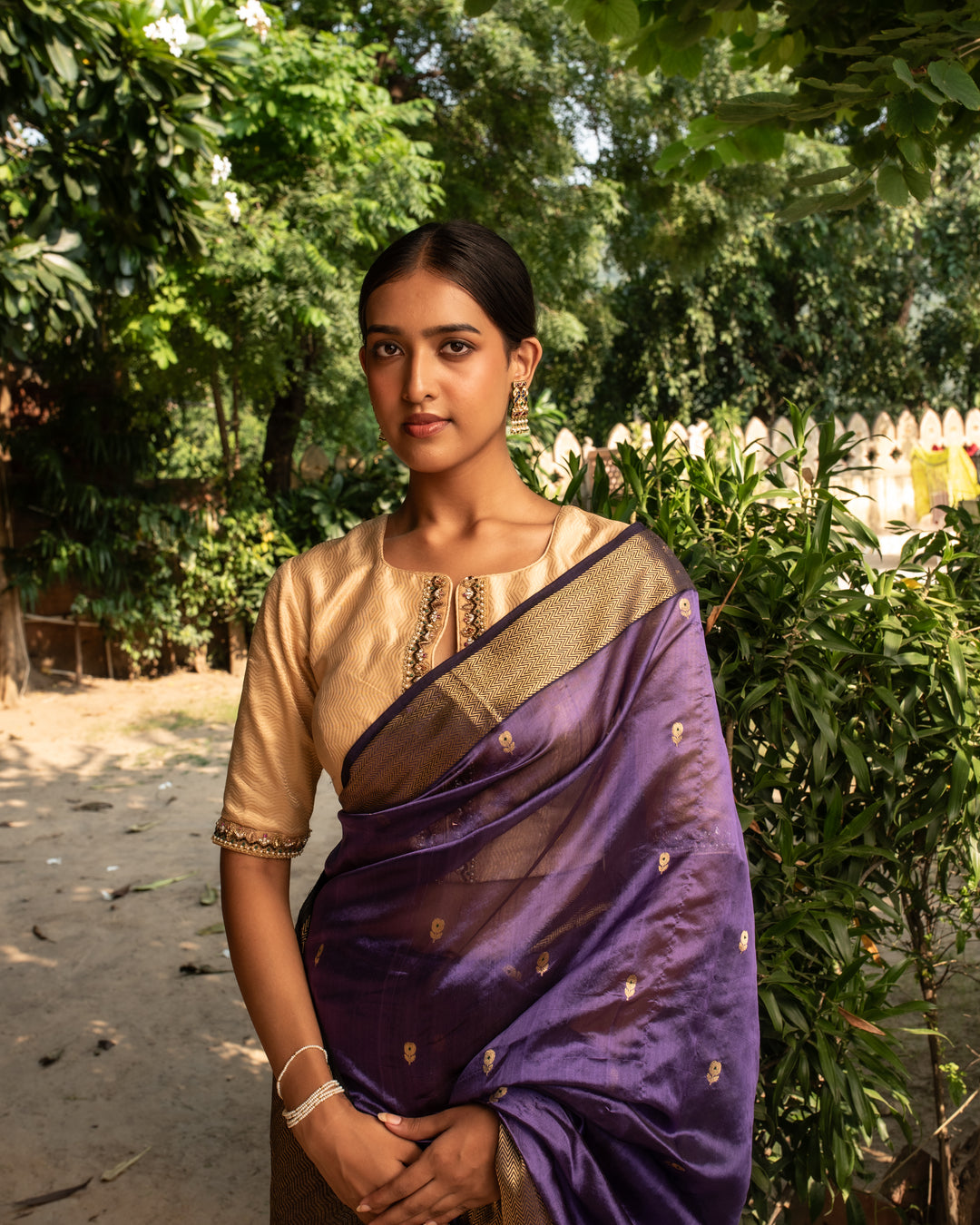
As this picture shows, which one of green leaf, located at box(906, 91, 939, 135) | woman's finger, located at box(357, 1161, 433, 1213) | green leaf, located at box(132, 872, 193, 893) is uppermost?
green leaf, located at box(906, 91, 939, 135)

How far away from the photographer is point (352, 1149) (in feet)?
4.38

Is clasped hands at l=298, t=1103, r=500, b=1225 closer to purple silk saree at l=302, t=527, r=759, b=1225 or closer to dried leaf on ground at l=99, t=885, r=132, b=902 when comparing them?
purple silk saree at l=302, t=527, r=759, b=1225

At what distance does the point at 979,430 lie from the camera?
11516 mm

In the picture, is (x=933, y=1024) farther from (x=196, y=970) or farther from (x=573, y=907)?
(x=196, y=970)

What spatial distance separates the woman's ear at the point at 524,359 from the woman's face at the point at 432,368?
0.06 metres

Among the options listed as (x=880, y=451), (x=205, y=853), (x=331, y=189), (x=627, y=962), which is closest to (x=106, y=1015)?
(x=205, y=853)

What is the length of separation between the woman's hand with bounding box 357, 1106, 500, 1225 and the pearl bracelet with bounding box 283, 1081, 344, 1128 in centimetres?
14

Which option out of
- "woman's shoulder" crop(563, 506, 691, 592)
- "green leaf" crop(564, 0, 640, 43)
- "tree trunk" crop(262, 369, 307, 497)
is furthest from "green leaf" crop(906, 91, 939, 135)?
"tree trunk" crop(262, 369, 307, 497)

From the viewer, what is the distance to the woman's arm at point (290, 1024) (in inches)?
52.2

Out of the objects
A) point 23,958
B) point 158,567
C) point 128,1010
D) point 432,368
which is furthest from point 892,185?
point 158,567

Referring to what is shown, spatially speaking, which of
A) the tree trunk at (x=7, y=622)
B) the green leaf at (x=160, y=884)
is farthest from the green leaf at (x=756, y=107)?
the tree trunk at (x=7, y=622)

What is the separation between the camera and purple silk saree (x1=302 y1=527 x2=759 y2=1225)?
1297 millimetres

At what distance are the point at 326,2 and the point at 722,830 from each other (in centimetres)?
1051

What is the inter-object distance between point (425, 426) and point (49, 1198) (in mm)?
2498
